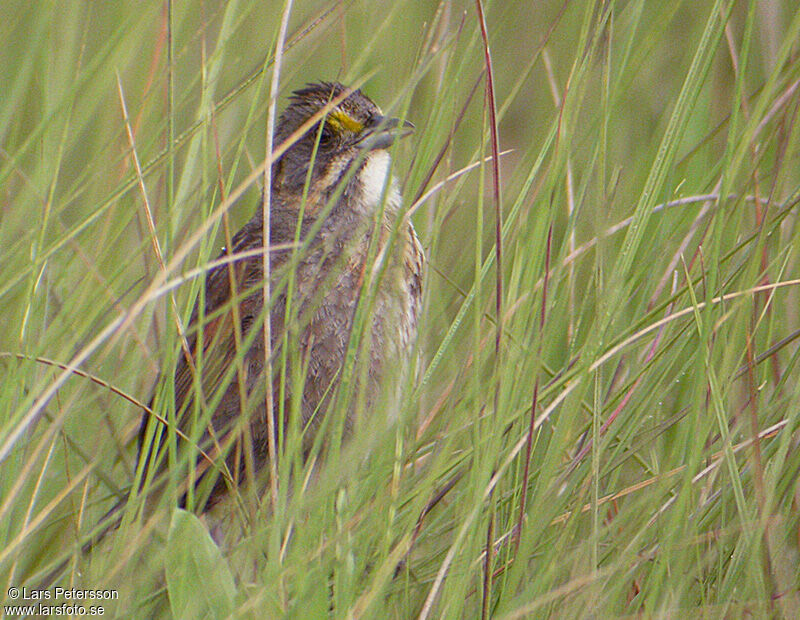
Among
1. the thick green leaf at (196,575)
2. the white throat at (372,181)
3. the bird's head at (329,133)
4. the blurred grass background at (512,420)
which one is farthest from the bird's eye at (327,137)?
the thick green leaf at (196,575)

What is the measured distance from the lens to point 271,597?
162 centimetres

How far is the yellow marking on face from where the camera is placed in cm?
309

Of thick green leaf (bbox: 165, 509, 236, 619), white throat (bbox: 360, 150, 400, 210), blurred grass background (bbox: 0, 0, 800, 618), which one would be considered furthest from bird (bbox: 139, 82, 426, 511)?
thick green leaf (bbox: 165, 509, 236, 619)

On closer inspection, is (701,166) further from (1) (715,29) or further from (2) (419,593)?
(2) (419,593)

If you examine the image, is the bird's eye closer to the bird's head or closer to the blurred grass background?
the bird's head

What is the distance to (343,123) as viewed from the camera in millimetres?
3109

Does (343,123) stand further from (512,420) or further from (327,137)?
(512,420)

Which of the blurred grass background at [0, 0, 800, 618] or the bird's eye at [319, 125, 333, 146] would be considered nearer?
the blurred grass background at [0, 0, 800, 618]

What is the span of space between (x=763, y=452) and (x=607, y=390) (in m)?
0.44

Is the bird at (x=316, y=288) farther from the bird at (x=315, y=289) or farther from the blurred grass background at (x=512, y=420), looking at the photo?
the blurred grass background at (x=512, y=420)

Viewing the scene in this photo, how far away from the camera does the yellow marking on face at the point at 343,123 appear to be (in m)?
3.09

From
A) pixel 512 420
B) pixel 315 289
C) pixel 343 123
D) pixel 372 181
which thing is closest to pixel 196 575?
pixel 512 420

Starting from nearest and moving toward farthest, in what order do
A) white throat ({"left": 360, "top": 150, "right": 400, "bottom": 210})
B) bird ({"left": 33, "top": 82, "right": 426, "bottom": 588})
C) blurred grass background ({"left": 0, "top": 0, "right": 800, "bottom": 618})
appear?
blurred grass background ({"left": 0, "top": 0, "right": 800, "bottom": 618}) → bird ({"left": 33, "top": 82, "right": 426, "bottom": 588}) → white throat ({"left": 360, "top": 150, "right": 400, "bottom": 210})

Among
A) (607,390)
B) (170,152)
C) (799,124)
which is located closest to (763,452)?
(607,390)
